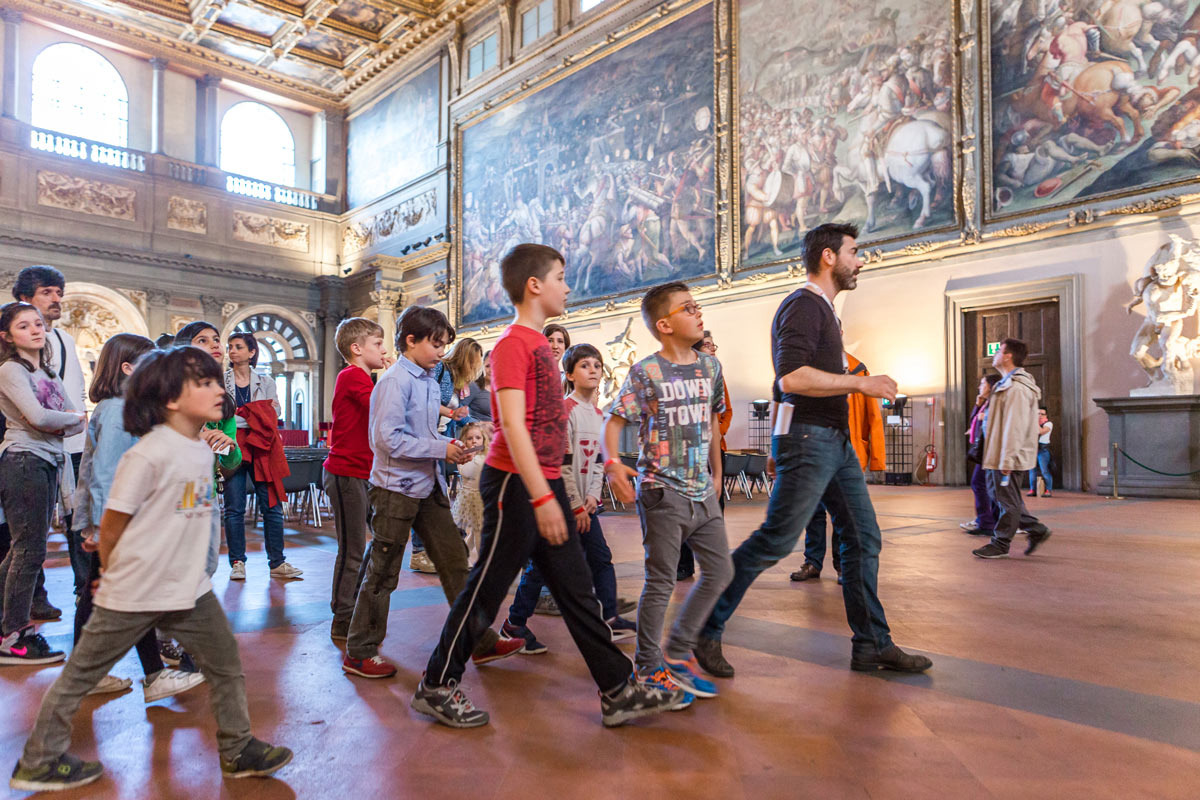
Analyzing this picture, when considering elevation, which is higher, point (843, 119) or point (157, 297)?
point (843, 119)

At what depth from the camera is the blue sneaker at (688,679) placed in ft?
7.81

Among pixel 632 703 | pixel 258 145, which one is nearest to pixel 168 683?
pixel 632 703

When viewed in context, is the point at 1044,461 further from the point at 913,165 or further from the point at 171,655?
the point at 171,655

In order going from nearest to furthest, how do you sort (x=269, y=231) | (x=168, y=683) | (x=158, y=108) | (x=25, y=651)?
(x=168, y=683) → (x=25, y=651) → (x=158, y=108) → (x=269, y=231)

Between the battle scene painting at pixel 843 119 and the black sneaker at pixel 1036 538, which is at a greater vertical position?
the battle scene painting at pixel 843 119

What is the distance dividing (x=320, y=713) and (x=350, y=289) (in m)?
21.5

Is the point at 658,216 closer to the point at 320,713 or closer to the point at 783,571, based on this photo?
the point at 783,571

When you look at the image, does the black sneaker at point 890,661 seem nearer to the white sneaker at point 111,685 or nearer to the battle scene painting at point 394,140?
the white sneaker at point 111,685

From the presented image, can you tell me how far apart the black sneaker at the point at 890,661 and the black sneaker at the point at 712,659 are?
456mm

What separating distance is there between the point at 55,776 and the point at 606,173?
1520cm

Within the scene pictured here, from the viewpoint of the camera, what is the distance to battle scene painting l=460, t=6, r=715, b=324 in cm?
1420

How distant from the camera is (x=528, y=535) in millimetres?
2156

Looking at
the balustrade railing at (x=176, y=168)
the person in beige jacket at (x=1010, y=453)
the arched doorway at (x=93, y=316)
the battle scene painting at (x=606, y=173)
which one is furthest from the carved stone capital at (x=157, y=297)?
the person in beige jacket at (x=1010, y=453)

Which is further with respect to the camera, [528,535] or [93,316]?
[93,316]
